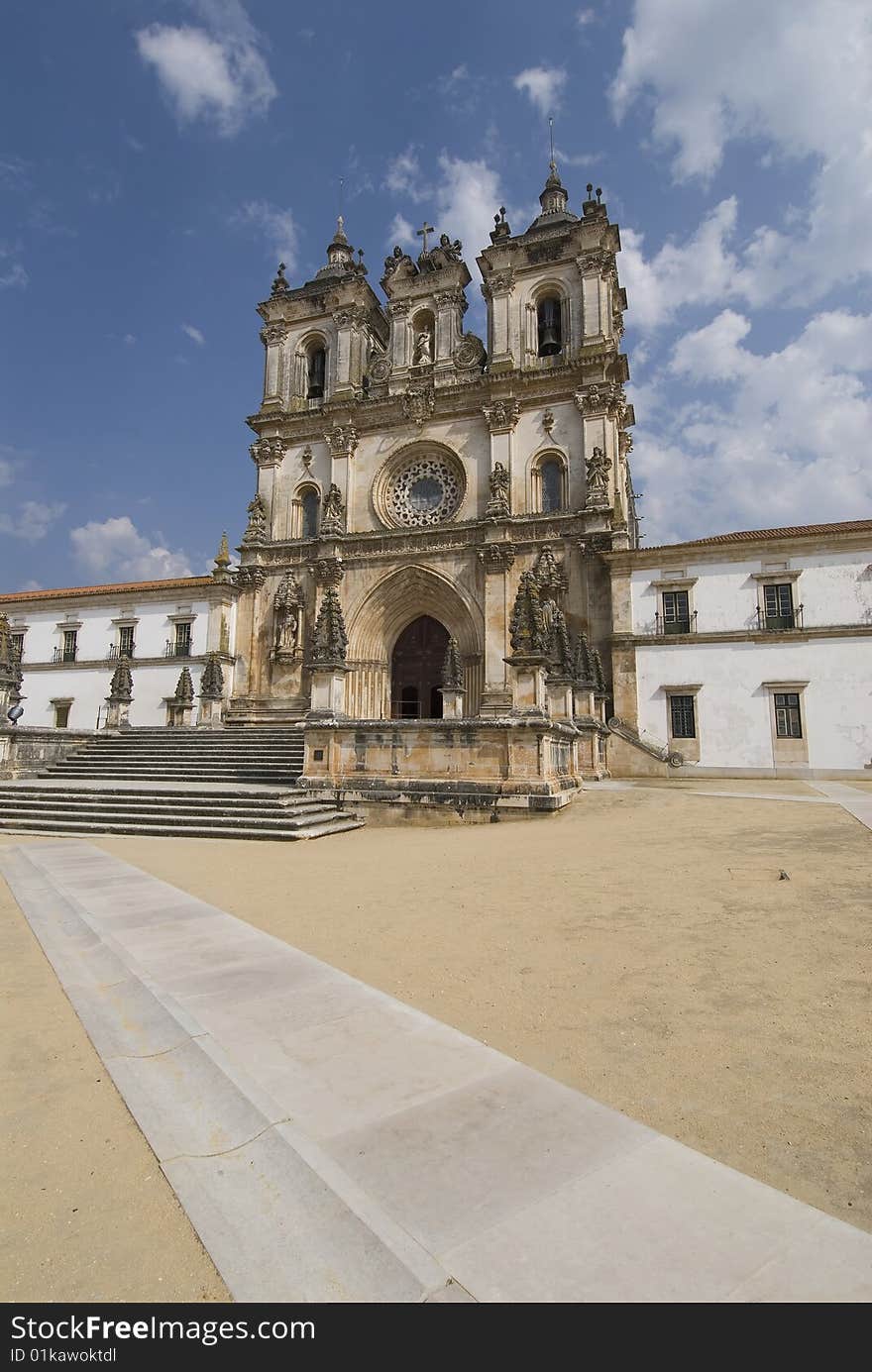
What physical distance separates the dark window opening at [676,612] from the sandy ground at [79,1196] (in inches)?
910

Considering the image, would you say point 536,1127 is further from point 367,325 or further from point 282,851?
point 367,325

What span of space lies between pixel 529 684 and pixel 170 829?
7198 millimetres

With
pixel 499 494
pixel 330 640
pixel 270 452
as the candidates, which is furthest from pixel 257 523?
pixel 330 640

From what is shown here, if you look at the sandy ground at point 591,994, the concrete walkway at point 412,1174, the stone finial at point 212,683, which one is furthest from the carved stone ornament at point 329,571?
the concrete walkway at point 412,1174

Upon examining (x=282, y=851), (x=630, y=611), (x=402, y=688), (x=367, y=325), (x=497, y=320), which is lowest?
(x=282, y=851)

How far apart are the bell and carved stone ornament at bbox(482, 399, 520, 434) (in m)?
3.41

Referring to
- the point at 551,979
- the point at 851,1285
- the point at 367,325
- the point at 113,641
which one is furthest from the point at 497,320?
the point at 851,1285

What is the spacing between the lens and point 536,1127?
227 cm

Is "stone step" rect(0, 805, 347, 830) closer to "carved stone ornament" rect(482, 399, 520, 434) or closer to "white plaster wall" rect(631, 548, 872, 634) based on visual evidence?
"white plaster wall" rect(631, 548, 872, 634)

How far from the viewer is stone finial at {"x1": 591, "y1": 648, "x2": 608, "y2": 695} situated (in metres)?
21.8

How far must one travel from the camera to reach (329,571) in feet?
88.8

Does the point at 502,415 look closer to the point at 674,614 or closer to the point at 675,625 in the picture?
the point at 674,614

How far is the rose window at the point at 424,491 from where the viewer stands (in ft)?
89.3
